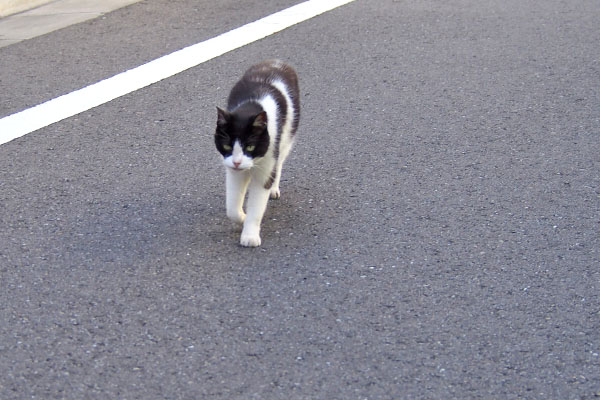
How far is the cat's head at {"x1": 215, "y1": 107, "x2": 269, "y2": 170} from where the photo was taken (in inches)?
165

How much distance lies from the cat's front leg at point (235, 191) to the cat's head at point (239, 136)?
0.60ft

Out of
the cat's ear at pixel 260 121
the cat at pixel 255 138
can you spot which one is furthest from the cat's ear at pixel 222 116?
the cat's ear at pixel 260 121

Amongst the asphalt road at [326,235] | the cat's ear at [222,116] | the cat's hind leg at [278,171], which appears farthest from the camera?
the cat's hind leg at [278,171]

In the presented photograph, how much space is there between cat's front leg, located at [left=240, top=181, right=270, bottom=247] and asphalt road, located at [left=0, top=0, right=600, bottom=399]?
6cm

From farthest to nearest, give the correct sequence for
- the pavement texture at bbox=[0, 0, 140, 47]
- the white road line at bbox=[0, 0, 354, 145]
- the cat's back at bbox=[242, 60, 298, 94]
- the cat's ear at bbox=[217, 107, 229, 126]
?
the pavement texture at bbox=[0, 0, 140, 47] < the white road line at bbox=[0, 0, 354, 145] < the cat's back at bbox=[242, 60, 298, 94] < the cat's ear at bbox=[217, 107, 229, 126]

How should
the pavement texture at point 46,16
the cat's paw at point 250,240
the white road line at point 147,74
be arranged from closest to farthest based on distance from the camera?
the cat's paw at point 250,240 → the white road line at point 147,74 → the pavement texture at point 46,16

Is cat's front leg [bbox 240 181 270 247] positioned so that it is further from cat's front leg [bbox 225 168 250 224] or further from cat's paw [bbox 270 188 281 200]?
cat's paw [bbox 270 188 281 200]

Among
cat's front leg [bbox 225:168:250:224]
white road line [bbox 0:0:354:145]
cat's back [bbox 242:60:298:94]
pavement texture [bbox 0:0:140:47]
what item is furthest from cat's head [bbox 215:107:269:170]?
pavement texture [bbox 0:0:140:47]

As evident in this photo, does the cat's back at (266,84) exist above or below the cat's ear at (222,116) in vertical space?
below

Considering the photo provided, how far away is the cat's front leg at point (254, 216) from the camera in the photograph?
14.4 feet

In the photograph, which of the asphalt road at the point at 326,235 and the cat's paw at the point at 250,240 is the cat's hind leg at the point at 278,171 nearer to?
the asphalt road at the point at 326,235

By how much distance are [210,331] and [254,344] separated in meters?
0.20

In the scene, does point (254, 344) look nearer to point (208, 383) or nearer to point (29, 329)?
point (208, 383)

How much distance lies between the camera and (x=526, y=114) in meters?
6.26
